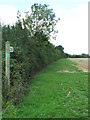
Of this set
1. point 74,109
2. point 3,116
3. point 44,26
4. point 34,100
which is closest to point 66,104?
point 74,109

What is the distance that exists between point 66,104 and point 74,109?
52 centimetres

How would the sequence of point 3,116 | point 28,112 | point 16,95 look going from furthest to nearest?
point 16,95, point 28,112, point 3,116

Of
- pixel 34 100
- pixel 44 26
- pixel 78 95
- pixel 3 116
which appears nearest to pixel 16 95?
pixel 34 100

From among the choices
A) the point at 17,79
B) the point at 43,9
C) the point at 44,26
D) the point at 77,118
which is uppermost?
the point at 43,9

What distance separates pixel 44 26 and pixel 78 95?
16195mm

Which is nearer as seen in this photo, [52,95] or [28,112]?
[28,112]

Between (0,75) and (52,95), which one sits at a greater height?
(0,75)

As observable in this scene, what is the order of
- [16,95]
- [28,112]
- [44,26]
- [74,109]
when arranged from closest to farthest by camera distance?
[28,112] < [74,109] < [16,95] < [44,26]

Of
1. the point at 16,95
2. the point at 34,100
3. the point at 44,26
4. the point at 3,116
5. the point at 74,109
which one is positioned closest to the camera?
the point at 3,116

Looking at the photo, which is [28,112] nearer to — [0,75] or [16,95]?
[16,95]

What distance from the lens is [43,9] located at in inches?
920

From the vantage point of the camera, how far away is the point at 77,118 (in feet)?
16.5

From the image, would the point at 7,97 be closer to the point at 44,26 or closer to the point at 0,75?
the point at 0,75

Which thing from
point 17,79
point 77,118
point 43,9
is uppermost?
point 43,9
